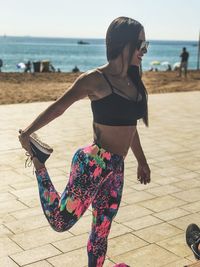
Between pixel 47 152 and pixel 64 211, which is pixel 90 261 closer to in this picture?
pixel 64 211

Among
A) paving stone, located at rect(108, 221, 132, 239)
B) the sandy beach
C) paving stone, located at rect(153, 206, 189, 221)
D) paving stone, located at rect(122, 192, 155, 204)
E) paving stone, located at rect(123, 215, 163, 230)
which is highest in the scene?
paving stone, located at rect(108, 221, 132, 239)

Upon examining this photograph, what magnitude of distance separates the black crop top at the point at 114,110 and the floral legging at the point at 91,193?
22cm

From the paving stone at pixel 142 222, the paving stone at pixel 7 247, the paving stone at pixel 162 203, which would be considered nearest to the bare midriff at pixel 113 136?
the paving stone at pixel 7 247

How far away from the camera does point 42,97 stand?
55.0 feet

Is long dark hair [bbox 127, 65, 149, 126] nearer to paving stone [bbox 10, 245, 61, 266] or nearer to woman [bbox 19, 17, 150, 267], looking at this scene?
woman [bbox 19, 17, 150, 267]

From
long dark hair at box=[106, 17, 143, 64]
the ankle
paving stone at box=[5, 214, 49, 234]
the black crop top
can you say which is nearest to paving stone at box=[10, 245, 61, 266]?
paving stone at box=[5, 214, 49, 234]

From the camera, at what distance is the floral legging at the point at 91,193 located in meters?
3.11

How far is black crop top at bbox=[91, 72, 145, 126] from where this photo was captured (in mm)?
2998

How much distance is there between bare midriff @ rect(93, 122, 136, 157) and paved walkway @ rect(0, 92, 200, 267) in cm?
147

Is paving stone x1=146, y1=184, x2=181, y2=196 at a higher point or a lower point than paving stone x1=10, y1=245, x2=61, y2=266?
lower

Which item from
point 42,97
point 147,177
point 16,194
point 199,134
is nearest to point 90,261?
point 147,177

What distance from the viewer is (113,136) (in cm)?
311

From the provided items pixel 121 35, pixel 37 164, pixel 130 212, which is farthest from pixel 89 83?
pixel 130 212

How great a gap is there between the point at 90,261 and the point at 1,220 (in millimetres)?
2113
